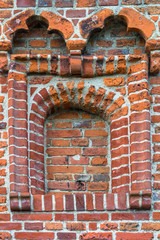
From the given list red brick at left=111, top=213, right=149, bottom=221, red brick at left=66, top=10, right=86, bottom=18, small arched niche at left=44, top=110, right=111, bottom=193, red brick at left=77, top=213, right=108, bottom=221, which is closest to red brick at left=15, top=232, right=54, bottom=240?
red brick at left=77, top=213, right=108, bottom=221

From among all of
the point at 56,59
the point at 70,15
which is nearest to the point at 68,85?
the point at 56,59

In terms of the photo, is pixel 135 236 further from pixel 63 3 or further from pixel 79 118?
pixel 63 3

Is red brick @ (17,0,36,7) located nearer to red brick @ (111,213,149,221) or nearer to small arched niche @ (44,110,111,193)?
small arched niche @ (44,110,111,193)

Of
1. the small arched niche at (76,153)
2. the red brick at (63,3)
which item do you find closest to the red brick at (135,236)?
the small arched niche at (76,153)

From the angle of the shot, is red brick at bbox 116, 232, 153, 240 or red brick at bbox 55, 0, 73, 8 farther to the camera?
red brick at bbox 55, 0, 73, 8

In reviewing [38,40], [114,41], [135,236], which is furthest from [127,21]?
[135,236]

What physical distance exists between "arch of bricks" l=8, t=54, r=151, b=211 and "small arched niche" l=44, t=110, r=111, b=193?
0.24 ft

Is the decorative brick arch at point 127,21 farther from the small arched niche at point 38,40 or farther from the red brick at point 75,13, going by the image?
the small arched niche at point 38,40

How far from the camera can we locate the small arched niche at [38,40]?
5.90 metres

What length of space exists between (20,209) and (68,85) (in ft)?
3.59

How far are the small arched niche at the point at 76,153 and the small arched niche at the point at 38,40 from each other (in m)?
0.55

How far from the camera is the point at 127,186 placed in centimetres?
555

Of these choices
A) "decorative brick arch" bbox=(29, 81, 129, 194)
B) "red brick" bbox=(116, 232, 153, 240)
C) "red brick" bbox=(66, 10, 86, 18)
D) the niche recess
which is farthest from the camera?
"red brick" bbox=(66, 10, 86, 18)

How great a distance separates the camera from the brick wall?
5.46 metres
